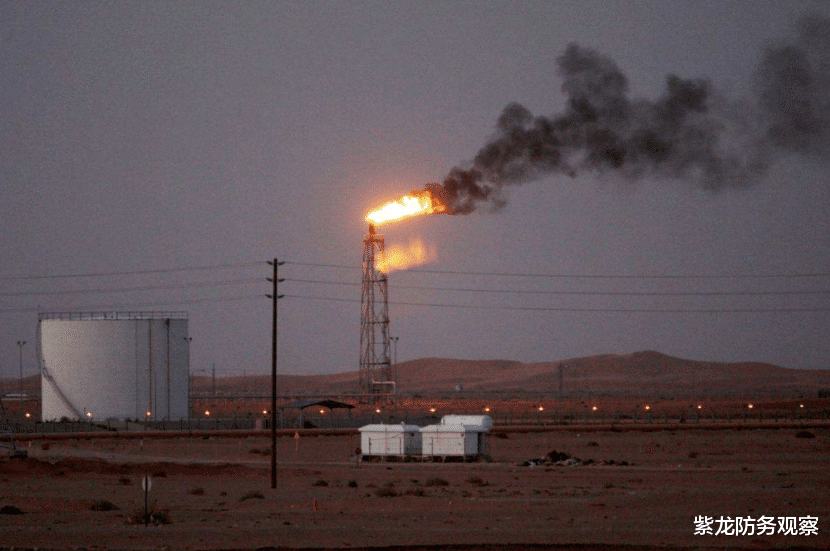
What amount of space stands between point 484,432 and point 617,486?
1428cm

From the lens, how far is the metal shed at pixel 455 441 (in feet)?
156

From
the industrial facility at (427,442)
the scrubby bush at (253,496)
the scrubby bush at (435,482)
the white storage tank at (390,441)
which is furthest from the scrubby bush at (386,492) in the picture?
the white storage tank at (390,441)

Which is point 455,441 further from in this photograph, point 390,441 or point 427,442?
point 390,441

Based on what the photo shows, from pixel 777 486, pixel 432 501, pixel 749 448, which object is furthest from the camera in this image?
pixel 749 448

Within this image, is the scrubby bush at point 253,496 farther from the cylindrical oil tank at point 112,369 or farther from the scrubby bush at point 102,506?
the cylindrical oil tank at point 112,369

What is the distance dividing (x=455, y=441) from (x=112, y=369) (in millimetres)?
36501

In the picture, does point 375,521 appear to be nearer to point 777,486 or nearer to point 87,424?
point 777,486

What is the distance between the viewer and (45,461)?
149 feet

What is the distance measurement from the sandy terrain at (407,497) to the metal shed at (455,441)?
151 cm

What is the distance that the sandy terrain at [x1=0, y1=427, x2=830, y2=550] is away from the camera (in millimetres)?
22812

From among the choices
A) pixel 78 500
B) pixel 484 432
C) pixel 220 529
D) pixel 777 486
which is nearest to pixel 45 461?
pixel 78 500

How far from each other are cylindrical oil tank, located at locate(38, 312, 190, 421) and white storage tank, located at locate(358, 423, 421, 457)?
3104 cm

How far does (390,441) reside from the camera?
4872 centimetres

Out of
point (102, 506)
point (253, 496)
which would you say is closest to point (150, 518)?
point (102, 506)
